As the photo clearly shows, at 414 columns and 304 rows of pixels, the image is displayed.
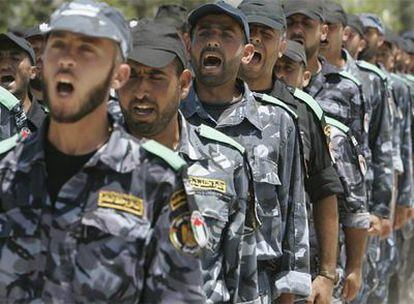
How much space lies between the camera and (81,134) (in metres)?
3.50

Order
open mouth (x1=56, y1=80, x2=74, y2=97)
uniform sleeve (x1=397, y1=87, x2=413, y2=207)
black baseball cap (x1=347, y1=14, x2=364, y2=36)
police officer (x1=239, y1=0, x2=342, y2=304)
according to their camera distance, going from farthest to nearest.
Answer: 1. uniform sleeve (x1=397, y1=87, x2=413, y2=207)
2. black baseball cap (x1=347, y1=14, x2=364, y2=36)
3. police officer (x1=239, y1=0, x2=342, y2=304)
4. open mouth (x1=56, y1=80, x2=74, y2=97)

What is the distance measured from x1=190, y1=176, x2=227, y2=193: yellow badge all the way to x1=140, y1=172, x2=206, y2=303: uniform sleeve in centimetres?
96

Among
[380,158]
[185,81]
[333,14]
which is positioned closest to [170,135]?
[185,81]

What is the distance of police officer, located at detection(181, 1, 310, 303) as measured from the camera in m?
5.14

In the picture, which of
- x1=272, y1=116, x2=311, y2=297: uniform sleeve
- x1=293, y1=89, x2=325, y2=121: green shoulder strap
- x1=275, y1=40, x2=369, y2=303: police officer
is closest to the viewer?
x1=272, y1=116, x2=311, y2=297: uniform sleeve

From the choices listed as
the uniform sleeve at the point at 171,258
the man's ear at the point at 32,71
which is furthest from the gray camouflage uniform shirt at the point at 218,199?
the man's ear at the point at 32,71

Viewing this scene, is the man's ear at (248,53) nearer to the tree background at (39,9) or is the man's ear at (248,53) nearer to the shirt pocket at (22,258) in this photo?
the shirt pocket at (22,258)

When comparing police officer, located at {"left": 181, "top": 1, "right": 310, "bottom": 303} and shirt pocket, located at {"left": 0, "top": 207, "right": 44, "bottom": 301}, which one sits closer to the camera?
shirt pocket, located at {"left": 0, "top": 207, "right": 44, "bottom": 301}

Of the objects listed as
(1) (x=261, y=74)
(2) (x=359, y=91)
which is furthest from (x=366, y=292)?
(1) (x=261, y=74)

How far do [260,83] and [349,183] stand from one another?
1195 millimetres

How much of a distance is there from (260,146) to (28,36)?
236cm

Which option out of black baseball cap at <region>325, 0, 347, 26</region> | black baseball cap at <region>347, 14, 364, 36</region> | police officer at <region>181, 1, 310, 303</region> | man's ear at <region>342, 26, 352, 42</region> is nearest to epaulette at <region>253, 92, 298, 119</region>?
police officer at <region>181, 1, 310, 303</region>

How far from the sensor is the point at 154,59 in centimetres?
427

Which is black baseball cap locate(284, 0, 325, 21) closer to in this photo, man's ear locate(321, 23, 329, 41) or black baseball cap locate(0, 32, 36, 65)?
man's ear locate(321, 23, 329, 41)
